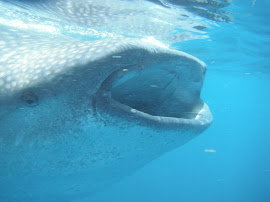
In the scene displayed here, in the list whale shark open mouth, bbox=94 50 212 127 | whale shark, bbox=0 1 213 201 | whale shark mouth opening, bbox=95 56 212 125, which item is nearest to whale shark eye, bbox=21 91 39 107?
whale shark, bbox=0 1 213 201

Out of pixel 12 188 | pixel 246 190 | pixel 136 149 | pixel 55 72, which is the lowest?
pixel 246 190

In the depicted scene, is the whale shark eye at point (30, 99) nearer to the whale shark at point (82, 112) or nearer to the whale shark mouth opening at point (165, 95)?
the whale shark at point (82, 112)

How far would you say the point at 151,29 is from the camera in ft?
29.0

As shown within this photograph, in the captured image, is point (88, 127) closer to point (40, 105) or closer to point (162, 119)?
point (40, 105)

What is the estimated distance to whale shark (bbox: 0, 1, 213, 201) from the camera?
1.37 metres

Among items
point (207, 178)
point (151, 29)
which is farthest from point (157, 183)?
point (151, 29)

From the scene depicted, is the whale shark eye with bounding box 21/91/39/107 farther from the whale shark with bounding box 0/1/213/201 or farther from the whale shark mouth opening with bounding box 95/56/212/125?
the whale shark mouth opening with bounding box 95/56/212/125

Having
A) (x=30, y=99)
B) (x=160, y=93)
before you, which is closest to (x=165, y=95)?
(x=160, y=93)

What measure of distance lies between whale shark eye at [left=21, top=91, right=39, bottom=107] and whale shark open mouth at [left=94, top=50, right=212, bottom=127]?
0.44 metres

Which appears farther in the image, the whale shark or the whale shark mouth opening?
the whale shark mouth opening

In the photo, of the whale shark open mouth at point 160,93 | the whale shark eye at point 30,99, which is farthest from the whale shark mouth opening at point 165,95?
the whale shark eye at point 30,99

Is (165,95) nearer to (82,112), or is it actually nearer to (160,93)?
(160,93)

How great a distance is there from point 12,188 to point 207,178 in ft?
193

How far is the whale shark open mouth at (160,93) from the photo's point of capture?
4.50 feet
